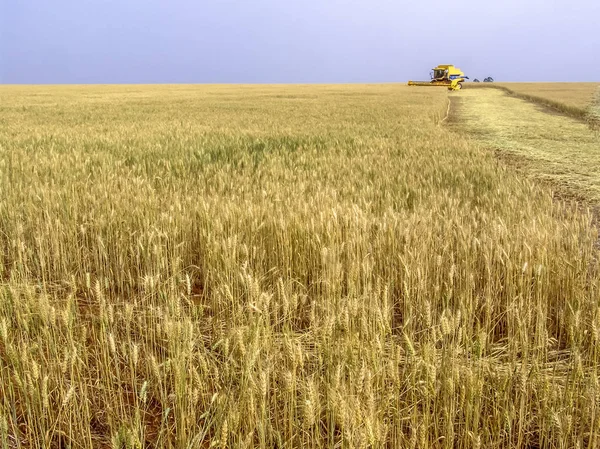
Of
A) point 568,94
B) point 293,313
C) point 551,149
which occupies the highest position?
point 568,94

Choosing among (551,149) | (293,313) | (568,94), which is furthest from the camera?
(568,94)

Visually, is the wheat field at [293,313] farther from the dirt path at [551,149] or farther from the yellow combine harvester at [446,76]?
the yellow combine harvester at [446,76]

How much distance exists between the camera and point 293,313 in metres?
2.63

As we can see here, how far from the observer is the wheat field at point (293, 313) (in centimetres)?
162

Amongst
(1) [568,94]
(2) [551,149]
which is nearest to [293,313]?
(2) [551,149]

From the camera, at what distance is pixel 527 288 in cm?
269

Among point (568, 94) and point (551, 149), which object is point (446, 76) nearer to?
point (568, 94)

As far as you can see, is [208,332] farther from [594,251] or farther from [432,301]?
[594,251]

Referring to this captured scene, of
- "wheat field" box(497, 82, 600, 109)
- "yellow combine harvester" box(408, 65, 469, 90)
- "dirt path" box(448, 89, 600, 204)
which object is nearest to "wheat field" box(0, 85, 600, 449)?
"dirt path" box(448, 89, 600, 204)

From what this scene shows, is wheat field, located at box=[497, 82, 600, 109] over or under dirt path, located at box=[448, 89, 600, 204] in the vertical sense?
over

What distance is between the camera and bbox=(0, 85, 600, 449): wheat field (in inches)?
63.9

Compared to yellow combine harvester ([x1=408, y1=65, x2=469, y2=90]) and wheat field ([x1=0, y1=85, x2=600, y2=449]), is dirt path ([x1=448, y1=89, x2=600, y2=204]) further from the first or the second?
yellow combine harvester ([x1=408, y1=65, x2=469, y2=90])

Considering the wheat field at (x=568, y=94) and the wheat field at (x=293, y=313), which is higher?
the wheat field at (x=568, y=94)

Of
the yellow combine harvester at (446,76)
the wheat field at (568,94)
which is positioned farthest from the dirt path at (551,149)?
the yellow combine harvester at (446,76)
